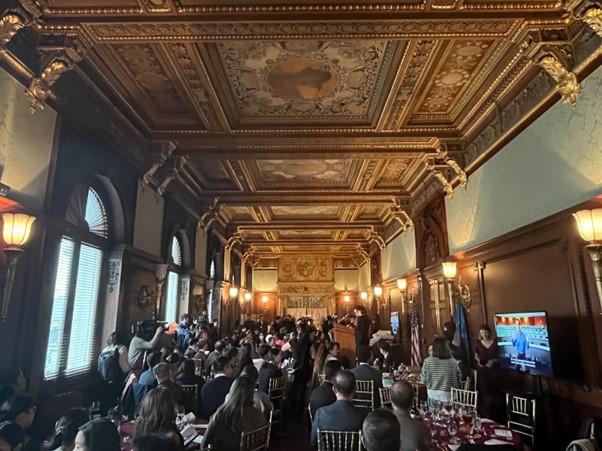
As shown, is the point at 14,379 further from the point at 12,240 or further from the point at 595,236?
the point at 595,236

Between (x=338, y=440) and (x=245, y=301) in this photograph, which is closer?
(x=338, y=440)

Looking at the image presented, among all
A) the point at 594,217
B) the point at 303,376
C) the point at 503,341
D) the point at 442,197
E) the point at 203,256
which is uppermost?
the point at 442,197

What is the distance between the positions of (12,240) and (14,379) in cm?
141

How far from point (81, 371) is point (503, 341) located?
618 centimetres

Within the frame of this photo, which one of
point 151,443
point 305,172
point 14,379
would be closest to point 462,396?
point 151,443

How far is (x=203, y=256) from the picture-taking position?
12594mm

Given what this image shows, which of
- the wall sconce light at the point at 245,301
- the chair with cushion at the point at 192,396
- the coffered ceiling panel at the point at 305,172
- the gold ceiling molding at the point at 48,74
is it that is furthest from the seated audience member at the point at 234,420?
the wall sconce light at the point at 245,301

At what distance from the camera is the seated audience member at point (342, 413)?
10.7ft

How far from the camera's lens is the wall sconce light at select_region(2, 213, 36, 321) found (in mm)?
3740

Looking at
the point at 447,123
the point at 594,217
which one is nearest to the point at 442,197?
the point at 447,123

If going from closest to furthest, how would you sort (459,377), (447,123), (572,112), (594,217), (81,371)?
1. (594,217)
2. (572,112)
3. (459,377)
4. (81,371)
5. (447,123)

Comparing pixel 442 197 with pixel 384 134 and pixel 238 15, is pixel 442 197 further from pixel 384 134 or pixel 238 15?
pixel 238 15

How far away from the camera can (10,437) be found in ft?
7.62

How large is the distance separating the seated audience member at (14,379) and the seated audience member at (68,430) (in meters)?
1.64
